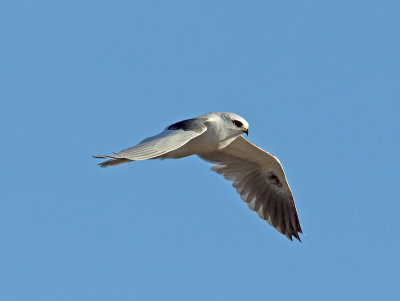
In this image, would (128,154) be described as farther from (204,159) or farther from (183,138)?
(204,159)

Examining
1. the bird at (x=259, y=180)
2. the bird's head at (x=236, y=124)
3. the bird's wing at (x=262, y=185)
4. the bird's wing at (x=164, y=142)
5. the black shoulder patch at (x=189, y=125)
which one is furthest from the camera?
the bird's wing at (x=262, y=185)

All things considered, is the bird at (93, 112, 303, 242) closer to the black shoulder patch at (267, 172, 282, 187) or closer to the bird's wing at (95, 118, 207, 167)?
the black shoulder patch at (267, 172, 282, 187)

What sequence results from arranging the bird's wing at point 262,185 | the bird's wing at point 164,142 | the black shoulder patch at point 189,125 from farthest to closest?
the bird's wing at point 262,185 < the black shoulder patch at point 189,125 < the bird's wing at point 164,142

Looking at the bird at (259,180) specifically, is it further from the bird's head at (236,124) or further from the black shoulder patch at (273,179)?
the bird's head at (236,124)

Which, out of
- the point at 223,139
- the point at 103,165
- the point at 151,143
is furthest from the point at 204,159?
the point at 151,143

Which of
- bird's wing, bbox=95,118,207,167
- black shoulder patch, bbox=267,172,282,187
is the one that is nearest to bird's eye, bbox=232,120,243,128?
bird's wing, bbox=95,118,207,167

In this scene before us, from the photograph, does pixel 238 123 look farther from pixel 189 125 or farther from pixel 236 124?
pixel 189 125

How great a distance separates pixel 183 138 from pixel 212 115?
1.63 m

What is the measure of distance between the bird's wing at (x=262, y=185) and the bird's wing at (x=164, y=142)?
2180 millimetres

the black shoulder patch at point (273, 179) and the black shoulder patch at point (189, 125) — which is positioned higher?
the black shoulder patch at point (189, 125)

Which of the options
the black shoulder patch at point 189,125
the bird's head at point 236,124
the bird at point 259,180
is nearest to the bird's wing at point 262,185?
the bird at point 259,180

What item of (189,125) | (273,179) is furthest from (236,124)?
(273,179)

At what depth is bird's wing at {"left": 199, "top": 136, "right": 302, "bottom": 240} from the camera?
11.7m

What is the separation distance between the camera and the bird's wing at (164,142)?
8.02 m
